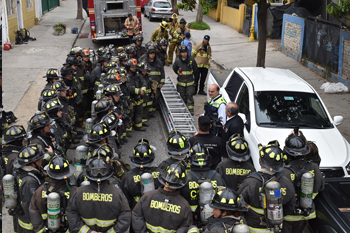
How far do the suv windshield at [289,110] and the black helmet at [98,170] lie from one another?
11.7 ft

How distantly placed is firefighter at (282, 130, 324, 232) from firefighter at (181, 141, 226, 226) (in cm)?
84

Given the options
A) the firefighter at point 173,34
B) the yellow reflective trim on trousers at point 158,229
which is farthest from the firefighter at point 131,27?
the yellow reflective trim on trousers at point 158,229

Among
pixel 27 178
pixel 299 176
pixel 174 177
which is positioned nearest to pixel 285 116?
pixel 299 176

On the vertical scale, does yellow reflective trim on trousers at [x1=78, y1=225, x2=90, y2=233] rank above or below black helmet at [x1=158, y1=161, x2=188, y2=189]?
below

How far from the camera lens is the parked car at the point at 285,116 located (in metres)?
6.20

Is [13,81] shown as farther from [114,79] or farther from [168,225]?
[168,225]

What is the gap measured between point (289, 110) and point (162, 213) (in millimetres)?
4068

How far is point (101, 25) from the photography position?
18.3 metres

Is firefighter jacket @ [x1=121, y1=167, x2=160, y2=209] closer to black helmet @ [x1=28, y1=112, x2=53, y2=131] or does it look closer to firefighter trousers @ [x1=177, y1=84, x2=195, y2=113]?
black helmet @ [x1=28, y1=112, x2=53, y2=131]

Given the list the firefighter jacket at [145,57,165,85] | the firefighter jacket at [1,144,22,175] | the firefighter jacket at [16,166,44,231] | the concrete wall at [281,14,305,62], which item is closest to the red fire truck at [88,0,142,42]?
the concrete wall at [281,14,305,62]

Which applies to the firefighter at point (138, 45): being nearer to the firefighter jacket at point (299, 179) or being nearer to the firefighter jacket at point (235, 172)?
the firefighter jacket at point (235, 172)

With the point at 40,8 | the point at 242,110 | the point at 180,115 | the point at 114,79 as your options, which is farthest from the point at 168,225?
the point at 40,8

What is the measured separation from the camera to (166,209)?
3783 mm

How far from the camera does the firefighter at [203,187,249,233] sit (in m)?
3.47
